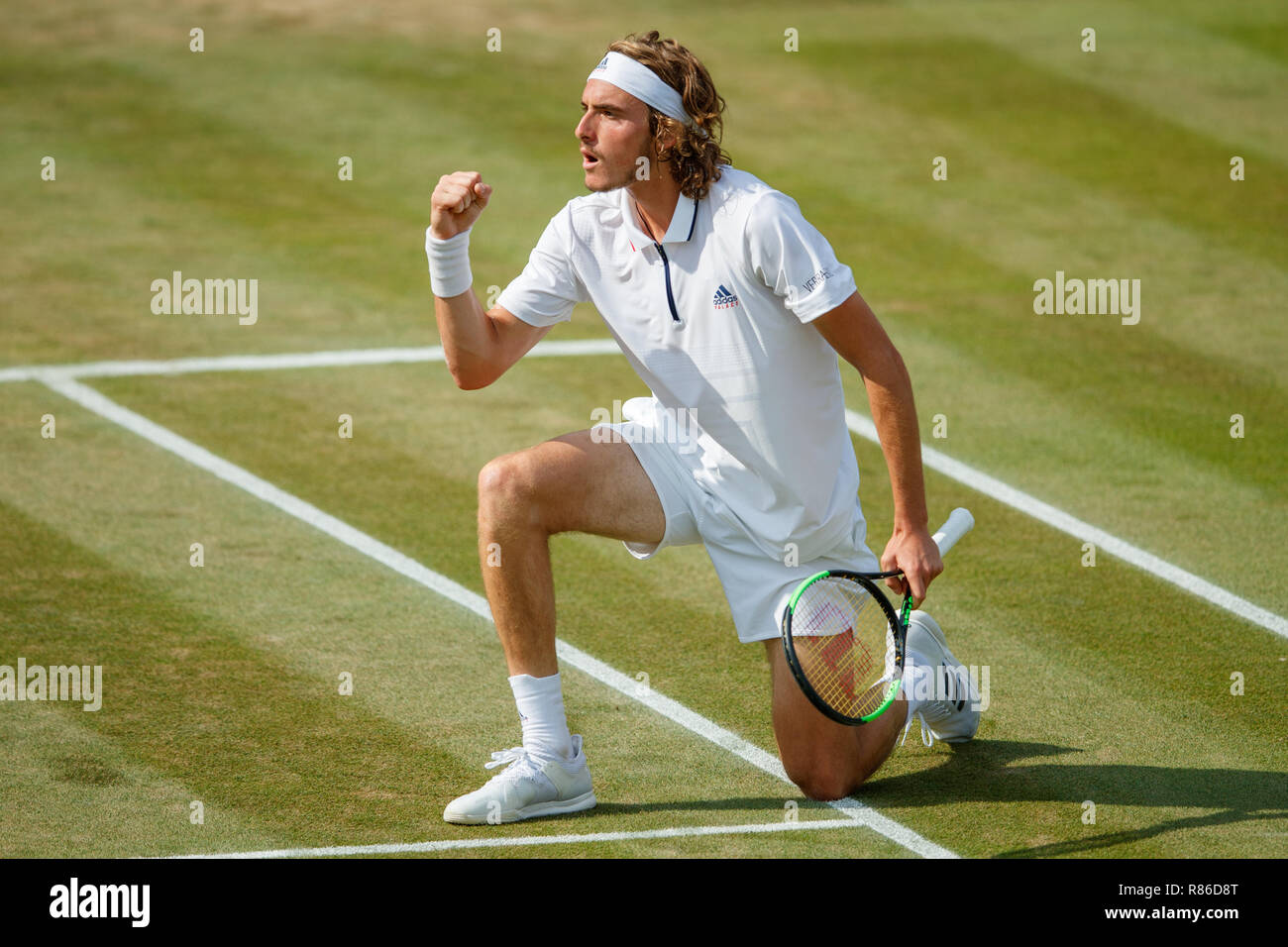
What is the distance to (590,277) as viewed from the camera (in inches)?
231

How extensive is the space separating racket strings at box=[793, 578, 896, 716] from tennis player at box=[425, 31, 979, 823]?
8cm

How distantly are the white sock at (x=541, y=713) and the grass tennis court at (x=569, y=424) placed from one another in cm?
24

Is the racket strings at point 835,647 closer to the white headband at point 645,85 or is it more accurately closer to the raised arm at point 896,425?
the raised arm at point 896,425

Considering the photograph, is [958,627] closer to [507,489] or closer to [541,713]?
[541,713]

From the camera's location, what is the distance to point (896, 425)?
5344 mm

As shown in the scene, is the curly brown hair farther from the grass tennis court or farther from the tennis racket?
the grass tennis court

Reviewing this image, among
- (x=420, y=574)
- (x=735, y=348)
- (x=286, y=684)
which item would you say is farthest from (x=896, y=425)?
(x=420, y=574)

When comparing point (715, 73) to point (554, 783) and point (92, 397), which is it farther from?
point (554, 783)

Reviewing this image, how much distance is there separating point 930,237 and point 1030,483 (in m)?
4.33

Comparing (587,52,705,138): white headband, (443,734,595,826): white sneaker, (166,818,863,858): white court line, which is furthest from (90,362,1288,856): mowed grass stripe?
(587,52,705,138): white headband

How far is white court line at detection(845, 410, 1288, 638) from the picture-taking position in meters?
7.11

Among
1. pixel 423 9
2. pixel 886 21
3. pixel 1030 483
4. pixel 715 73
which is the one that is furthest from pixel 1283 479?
pixel 423 9

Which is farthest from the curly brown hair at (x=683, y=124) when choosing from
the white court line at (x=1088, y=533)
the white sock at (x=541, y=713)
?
the white court line at (x=1088, y=533)

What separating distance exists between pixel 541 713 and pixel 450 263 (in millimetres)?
1405
